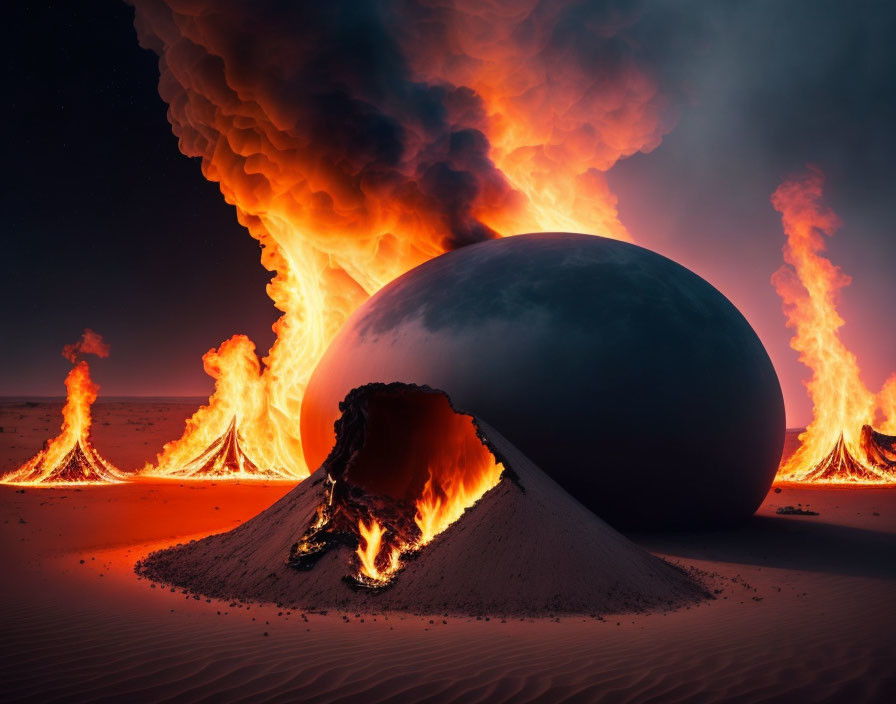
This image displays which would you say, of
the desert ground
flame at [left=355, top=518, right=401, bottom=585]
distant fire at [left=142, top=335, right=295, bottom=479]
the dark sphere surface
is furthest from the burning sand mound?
distant fire at [left=142, top=335, right=295, bottom=479]

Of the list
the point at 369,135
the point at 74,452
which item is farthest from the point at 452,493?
the point at 74,452

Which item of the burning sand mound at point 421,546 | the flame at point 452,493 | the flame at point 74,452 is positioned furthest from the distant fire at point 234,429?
the flame at point 452,493

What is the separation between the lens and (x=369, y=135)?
16656mm

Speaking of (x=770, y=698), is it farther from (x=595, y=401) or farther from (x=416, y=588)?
(x=595, y=401)

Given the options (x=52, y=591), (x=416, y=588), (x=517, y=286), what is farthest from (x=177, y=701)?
(x=517, y=286)

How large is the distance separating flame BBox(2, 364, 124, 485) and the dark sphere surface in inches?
372

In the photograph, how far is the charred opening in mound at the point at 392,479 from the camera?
833 cm

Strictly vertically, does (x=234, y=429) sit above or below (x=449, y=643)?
above

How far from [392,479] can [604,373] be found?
154 inches

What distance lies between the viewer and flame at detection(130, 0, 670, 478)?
54.6 feet

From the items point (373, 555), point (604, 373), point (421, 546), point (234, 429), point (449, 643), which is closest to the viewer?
point (449, 643)

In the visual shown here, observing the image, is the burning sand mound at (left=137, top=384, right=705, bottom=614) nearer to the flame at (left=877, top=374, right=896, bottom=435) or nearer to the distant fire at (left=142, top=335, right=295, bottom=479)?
the distant fire at (left=142, top=335, right=295, bottom=479)

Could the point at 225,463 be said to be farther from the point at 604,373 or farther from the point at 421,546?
the point at 421,546

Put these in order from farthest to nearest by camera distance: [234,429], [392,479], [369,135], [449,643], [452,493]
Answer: [234,429], [369,135], [392,479], [452,493], [449,643]
